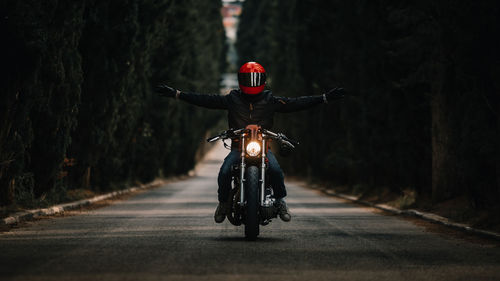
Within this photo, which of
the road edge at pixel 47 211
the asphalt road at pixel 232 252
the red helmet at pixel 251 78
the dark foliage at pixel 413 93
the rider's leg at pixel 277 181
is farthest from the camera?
the road edge at pixel 47 211

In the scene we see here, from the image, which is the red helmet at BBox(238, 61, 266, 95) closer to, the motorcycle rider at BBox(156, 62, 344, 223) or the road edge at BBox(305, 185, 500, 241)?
the motorcycle rider at BBox(156, 62, 344, 223)

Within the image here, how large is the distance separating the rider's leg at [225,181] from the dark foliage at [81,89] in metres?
5.13

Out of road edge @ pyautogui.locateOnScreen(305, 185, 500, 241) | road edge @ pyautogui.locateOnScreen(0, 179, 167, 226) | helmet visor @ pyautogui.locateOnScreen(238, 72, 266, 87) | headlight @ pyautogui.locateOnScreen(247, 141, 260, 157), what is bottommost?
road edge @ pyautogui.locateOnScreen(305, 185, 500, 241)

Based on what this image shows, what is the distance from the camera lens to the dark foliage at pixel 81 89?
15969mm

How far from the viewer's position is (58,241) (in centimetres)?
1207

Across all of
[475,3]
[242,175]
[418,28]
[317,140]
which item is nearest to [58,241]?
[242,175]

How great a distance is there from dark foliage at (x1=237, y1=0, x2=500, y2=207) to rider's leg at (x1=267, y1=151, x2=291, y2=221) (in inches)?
154

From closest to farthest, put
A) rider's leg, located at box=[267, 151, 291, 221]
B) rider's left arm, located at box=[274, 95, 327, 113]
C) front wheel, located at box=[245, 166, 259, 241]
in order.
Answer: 1. front wheel, located at box=[245, 166, 259, 241]
2. rider's leg, located at box=[267, 151, 291, 221]
3. rider's left arm, located at box=[274, 95, 327, 113]

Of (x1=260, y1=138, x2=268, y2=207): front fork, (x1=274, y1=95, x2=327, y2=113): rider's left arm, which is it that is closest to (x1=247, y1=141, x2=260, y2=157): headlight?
(x1=260, y1=138, x2=268, y2=207): front fork

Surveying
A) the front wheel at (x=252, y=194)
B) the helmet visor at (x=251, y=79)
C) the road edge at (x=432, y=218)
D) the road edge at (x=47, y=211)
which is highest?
the helmet visor at (x=251, y=79)

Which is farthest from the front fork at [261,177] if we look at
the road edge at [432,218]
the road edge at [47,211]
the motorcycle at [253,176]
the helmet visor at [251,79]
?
the road edge at [47,211]

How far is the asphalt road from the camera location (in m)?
8.83

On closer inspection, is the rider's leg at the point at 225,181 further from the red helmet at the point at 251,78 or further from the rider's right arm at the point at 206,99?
the red helmet at the point at 251,78

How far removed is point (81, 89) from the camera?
953 inches
